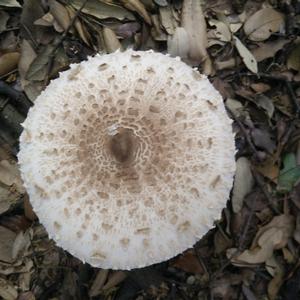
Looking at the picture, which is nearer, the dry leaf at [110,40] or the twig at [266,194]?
the twig at [266,194]

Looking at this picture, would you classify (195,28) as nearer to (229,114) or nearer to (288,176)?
(229,114)

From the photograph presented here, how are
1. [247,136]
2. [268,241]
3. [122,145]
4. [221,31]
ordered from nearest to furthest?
[122,145] → [268,241] → [247,136] → [221,31]

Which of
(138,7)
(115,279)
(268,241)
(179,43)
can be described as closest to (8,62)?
(138,7)

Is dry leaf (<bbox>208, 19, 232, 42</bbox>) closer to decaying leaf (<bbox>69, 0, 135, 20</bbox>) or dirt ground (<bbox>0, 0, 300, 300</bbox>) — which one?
dirt ground (<bbox>0, 0, 300, 300</bbox>)

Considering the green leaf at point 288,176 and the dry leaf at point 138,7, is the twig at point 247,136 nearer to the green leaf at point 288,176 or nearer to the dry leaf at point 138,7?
the green leaf at point 288,176

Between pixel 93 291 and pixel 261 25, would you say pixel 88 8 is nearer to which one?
pixel 261 25

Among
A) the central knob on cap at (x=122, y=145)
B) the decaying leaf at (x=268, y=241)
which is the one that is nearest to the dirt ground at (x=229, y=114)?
the decaying leaf at (x=268, y=241)

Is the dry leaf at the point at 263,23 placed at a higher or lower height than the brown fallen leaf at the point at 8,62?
lower
